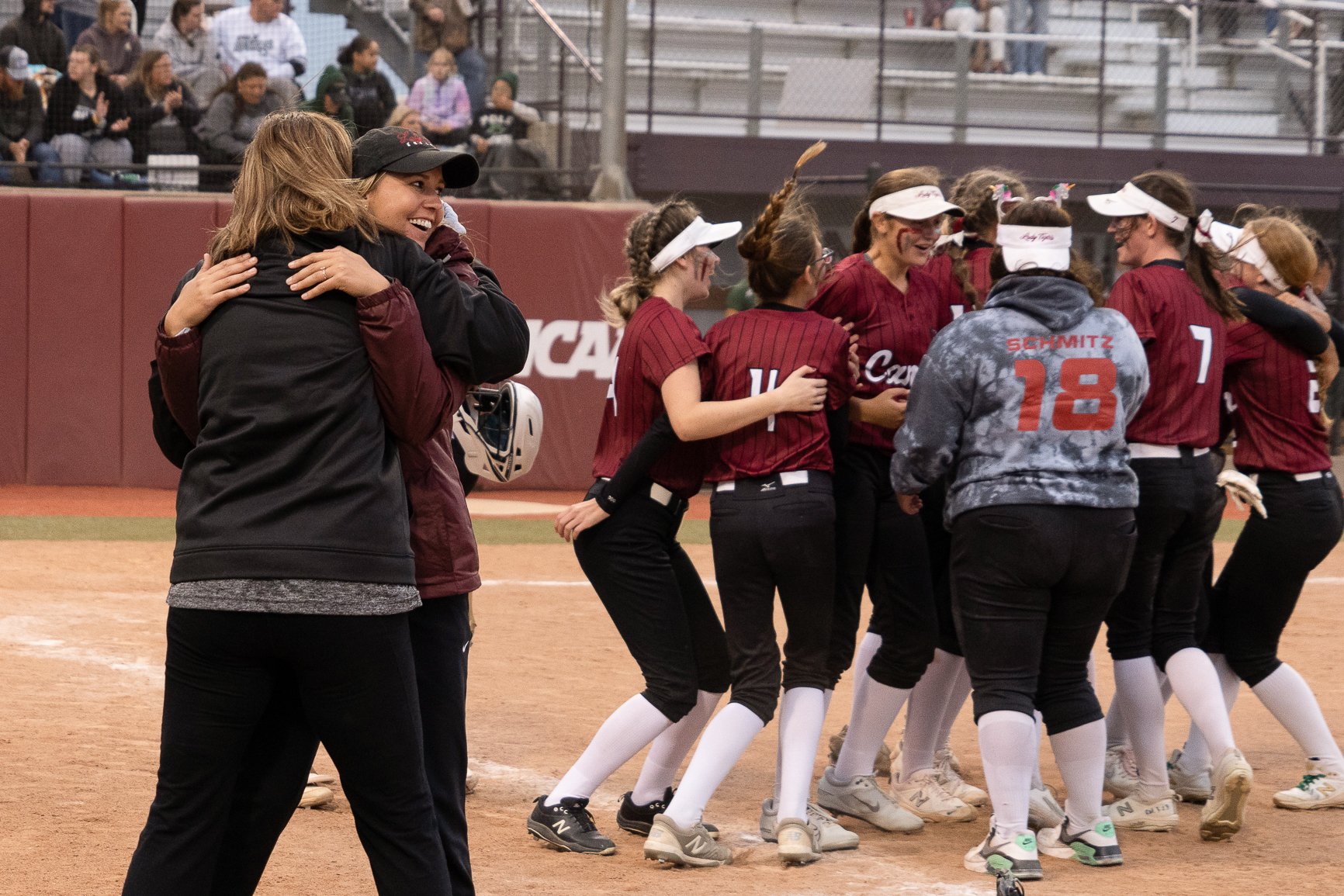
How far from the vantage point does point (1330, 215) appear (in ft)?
51.8

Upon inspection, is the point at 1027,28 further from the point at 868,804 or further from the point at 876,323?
the point at 868,804

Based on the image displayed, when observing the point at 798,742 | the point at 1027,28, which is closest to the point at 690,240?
the point at 798,742

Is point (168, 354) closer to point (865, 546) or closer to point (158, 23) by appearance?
point (865, 546)

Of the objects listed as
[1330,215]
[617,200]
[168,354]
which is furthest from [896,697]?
[1330,215]

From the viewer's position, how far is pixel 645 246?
440 centimetres

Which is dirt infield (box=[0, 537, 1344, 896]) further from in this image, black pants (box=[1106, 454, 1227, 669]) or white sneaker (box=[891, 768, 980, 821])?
black pants (box=[1106, 454, 1227, 669])

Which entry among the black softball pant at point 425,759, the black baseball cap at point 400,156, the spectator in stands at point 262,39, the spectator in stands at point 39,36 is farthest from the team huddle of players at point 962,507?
the spectator in stands at point 39,36

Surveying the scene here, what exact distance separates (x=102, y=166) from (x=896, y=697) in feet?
33.1

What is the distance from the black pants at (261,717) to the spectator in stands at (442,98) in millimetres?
11152

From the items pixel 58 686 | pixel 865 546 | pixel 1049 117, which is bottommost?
pixel 58 686

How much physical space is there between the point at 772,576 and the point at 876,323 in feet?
3.17

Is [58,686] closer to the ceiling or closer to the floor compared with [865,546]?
closer to the floor

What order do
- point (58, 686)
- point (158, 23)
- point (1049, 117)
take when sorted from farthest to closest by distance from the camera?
point (1049, 117) → point (158, 23) → point (58, 686)

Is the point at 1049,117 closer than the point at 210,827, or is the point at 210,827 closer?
the point at 210,827
